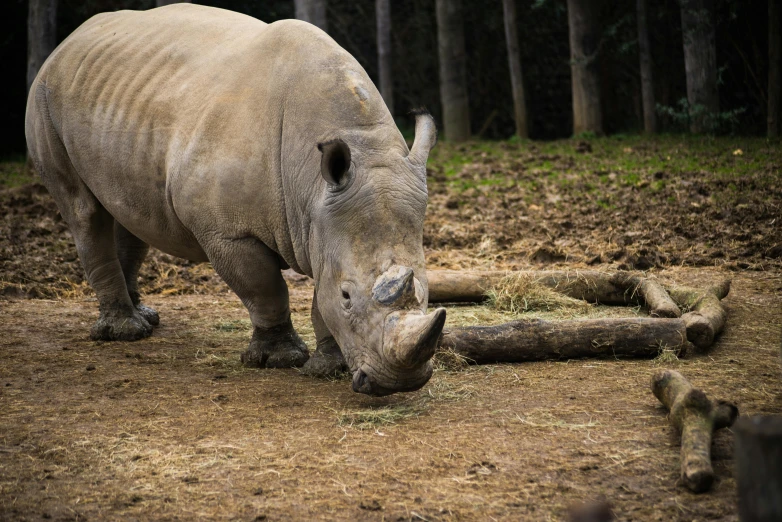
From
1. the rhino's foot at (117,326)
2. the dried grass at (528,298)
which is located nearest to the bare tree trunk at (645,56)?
the dried grass at (528,298)

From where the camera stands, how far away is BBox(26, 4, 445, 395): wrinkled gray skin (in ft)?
14.3

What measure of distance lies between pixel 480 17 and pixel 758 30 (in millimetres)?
7547

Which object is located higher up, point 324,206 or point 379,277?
point 324,206

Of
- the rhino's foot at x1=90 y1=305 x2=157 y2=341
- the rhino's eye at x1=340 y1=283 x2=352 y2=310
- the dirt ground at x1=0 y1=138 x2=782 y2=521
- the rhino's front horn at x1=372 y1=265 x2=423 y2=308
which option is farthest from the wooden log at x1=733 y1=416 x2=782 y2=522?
the rhino's foot at x1=90 y1=305 x2=157 y2=341

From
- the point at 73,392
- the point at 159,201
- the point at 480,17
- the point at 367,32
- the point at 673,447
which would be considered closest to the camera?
the point at 673,447

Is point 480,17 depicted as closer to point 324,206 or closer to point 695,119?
point 695,119

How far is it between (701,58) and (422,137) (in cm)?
1101

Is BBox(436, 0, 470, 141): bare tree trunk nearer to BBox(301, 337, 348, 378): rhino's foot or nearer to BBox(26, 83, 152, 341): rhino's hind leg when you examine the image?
BBox(26, 83, 152, 341): rhino's hind leg

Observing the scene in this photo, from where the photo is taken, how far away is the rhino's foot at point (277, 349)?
17.8 ft

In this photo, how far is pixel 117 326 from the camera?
636cm

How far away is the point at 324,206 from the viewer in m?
4.55

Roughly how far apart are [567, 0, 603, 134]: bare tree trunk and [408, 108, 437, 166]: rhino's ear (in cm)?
1217

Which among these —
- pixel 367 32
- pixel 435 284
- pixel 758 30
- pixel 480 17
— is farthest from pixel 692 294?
pixel 367 32

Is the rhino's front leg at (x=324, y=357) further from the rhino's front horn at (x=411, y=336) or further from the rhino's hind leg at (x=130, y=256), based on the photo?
the rhino's hind leg at (x=130, y=256)
